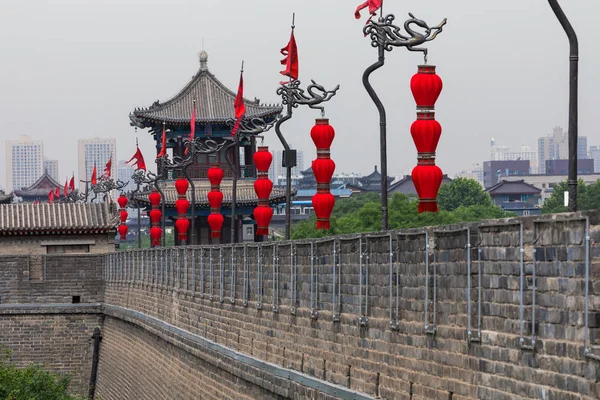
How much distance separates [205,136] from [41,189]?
7922 centimetres

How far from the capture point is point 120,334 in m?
34.4

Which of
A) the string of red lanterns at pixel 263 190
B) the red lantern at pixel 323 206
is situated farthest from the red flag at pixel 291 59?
the string of red lanterns at pixel 263 190

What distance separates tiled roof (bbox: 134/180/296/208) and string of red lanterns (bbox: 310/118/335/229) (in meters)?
30.3

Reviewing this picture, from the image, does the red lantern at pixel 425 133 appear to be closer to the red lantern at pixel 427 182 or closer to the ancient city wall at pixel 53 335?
the red lantern at pixel 427 182

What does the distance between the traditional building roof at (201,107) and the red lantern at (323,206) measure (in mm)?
31353

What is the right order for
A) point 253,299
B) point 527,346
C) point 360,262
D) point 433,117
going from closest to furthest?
point 527,346, point 360,262, point 433,117, point 253,299

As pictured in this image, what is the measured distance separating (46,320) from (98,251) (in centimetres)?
496

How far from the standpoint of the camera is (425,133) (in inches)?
691

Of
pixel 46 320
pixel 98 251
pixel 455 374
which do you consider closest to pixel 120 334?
pixel 46 320

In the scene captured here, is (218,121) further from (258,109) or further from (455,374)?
(455,374)

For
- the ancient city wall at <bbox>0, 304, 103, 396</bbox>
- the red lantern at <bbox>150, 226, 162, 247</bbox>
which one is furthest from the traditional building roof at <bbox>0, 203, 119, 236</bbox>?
the ancient city wall at <bbox>0, 304, 103, 396</bbox>

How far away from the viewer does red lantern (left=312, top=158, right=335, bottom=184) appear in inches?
954

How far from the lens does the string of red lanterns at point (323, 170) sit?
24.0m

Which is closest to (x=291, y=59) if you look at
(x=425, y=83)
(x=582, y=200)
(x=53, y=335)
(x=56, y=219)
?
(x=425, y=83)
